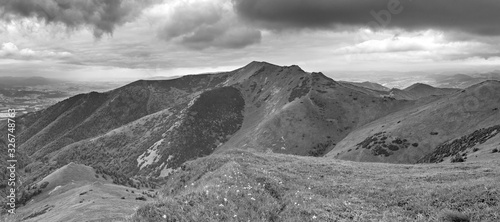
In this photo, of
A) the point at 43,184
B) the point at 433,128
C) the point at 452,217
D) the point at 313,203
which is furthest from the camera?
the point at 43,184

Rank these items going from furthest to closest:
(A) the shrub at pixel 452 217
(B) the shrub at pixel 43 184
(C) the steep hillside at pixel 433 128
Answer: (B) the shrub at pixel 43 184 < (C) the steep hillside at pixel 433 128 < (A) the shrub at pixel 452 217

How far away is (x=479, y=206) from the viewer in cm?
1556

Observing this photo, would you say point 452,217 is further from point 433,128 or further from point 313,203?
point 433,128

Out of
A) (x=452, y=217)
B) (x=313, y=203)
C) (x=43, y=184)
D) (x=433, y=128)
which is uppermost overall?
(x=452, y=217)

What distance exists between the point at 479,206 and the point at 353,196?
25.0 feet

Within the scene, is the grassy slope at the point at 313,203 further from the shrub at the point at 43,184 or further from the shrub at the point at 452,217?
the shrub at the point at 43,184

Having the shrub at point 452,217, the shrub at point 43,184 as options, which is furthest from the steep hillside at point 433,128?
the shrub at point 43,184

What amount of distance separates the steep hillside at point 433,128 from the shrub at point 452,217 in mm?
124477

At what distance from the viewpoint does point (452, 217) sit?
1480cm

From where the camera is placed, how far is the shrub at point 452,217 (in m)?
14.6

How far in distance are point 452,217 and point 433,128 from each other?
151907 mm

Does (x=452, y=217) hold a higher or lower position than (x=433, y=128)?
higher

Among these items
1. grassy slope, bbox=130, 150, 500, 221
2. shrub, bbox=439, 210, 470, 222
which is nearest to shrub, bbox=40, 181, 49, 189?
grassy slope, bbox=130, 150, 500, 221

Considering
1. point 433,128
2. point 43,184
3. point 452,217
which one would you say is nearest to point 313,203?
point 452,217
